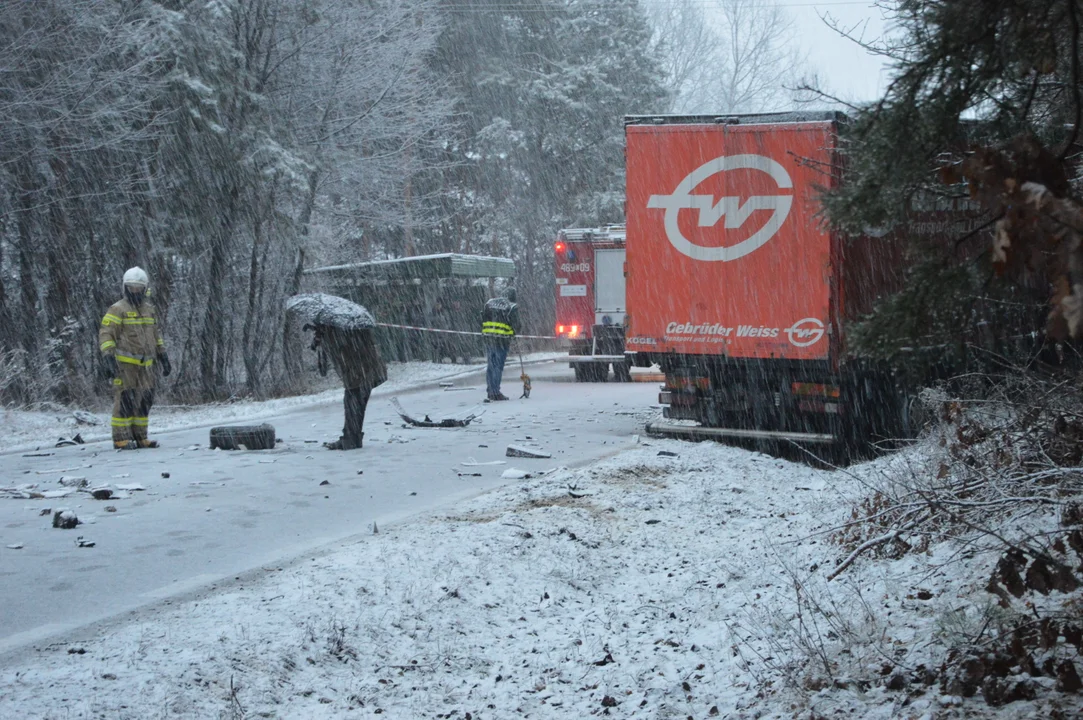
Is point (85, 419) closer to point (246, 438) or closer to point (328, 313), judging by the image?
point (246, 438)

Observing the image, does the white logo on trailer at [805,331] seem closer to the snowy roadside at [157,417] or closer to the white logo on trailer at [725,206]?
the white logo on trailer at [725,206]

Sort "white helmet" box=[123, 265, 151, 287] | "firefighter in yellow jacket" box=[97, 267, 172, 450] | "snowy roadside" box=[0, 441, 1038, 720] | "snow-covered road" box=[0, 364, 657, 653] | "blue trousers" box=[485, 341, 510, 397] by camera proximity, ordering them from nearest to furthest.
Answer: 1. "snowy roadside" box=[0, 441, 1038, 720]
2. "snow-covered road" box=[0, 364, 657, 653]
3. "firefighter in yellow jacket" box=[97, 267, 172, 450]
4. "white helmet" box=[123, 265, 151, 287]
5. "blue trousers" box=[485, 341, 510, 397]

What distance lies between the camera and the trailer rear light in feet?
35.9

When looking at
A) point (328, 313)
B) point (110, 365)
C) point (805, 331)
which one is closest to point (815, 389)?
point (805, 331)

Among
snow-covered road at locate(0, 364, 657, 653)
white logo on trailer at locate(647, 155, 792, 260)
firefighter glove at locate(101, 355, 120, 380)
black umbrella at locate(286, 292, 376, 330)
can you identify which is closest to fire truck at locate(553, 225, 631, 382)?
snow-covered road at locate(0, 364, 657, 653)

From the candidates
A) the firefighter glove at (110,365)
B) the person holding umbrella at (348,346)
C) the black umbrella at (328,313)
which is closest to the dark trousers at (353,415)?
the person holding umbrella at (348,346)

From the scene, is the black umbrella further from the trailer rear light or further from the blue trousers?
the blue trousers

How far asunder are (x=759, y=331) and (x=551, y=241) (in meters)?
31.8

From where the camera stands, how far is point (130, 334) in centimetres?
1189

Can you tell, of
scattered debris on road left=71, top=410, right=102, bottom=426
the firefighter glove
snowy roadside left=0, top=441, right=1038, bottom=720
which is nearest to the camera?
snowy roadside left=0, top=441, right=1038, bottom=720

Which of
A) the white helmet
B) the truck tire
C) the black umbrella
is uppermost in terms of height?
the white helmet

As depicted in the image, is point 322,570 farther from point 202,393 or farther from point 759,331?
point 202,393

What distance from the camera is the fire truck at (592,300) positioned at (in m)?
22.0

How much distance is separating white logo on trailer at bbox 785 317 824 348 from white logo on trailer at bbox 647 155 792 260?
0.94 metres
